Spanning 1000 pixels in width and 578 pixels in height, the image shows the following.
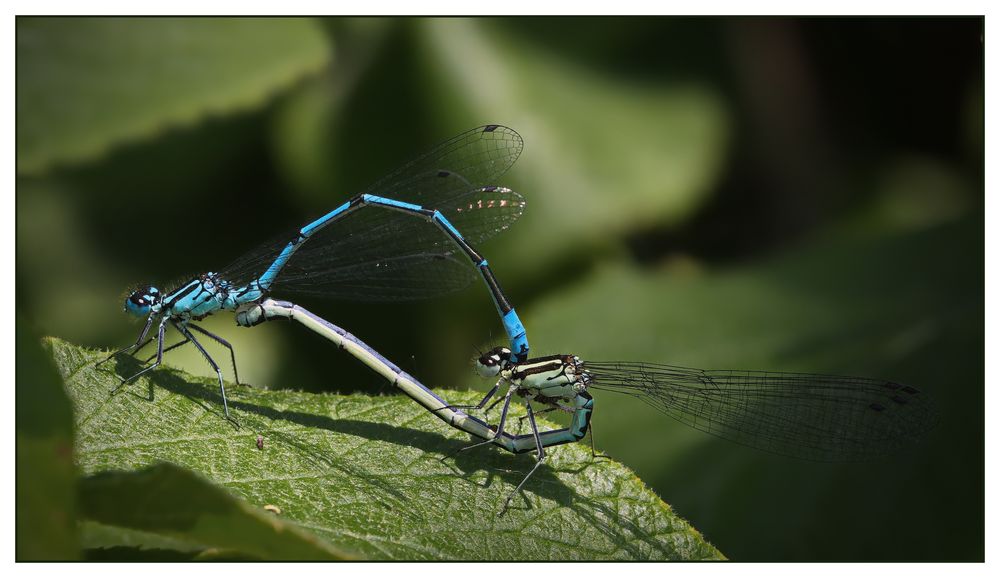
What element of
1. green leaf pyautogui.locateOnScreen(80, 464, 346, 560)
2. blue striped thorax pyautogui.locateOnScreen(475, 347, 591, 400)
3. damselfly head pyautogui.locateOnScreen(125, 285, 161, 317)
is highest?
damselfly head pyautogui.locateOnScreen(125, 285, 161, 317)

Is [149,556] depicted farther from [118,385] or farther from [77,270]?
[77,270]

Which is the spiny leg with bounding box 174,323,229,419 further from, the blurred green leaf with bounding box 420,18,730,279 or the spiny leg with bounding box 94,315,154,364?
the blurred green leaf with bounding box 420,18,730,279

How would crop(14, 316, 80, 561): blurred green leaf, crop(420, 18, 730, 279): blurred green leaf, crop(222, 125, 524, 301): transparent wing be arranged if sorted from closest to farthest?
crop(14, 316, 80, 561): blurred green leaf, crop(222, 125, 524, 301): transparent wing, crop(420, 18, 730, 279): blurred green leaf

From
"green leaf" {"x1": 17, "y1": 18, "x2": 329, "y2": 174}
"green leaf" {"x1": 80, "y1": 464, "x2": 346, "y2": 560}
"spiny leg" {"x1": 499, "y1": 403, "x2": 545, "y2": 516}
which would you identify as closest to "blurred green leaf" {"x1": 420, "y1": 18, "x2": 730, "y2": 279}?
"green leaf" {"x1": 17, "y1": 18, "x2": 329, "y2": 174}

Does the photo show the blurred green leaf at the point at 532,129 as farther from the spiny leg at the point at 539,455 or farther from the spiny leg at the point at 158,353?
the spiny leg at the point at 539,455

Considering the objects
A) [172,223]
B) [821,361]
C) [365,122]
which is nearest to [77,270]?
[172,223]
